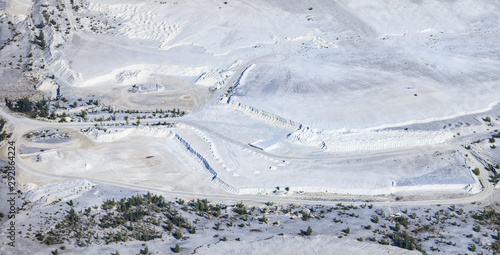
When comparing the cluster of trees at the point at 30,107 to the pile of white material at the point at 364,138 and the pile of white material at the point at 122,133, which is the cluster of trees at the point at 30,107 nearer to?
the pile of white material at the point at 122,133

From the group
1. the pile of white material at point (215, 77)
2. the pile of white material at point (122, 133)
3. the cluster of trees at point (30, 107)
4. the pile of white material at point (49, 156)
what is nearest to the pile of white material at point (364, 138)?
the pile of white material at point (215, 77)

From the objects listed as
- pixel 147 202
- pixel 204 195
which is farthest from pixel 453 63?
pixel 147 202

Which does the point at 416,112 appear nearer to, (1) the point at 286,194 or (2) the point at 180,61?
(1) the point at 286,194

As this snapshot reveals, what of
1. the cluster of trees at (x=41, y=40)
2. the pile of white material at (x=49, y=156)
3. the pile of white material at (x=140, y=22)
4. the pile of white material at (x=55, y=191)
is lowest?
the pile of white material at (x=55, y=191)

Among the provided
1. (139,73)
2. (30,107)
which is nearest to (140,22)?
(139,73)

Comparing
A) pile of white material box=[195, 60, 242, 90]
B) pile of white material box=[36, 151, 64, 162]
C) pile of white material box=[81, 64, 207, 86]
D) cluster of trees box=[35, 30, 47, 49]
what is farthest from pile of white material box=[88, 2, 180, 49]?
pile of white material box=[36, 151, 64, 162]

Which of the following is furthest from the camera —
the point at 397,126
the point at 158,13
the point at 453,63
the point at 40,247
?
the point at 158,13

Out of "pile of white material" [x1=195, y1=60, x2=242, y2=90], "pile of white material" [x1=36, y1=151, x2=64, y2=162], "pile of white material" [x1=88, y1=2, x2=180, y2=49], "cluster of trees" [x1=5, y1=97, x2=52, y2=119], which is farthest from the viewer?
"pile of white material" [x1=88, y1=2, x2=180, y2=49]

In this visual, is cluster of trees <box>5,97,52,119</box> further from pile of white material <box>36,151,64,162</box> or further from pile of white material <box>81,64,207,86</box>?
pile of white material <box>36,151,64,162</box>
